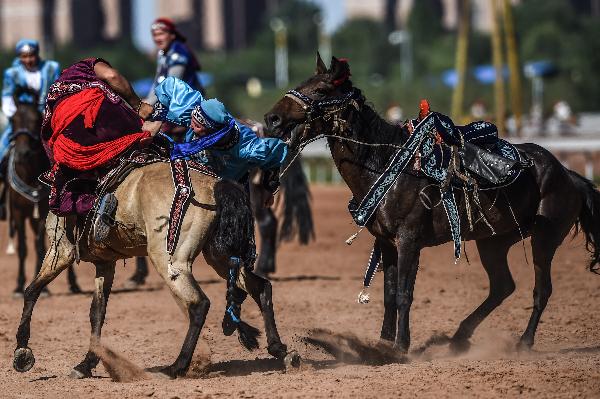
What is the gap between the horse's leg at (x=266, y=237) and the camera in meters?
15.9

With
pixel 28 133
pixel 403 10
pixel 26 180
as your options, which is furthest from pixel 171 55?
pixel 403 10

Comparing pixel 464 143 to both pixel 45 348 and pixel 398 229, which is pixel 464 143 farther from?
pixel 45 348

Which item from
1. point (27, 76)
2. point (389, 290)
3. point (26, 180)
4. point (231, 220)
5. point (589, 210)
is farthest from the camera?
point (27, 76)

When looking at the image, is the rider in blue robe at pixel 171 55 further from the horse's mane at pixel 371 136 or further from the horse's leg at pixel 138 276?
the horse's mane at pixel 371 136

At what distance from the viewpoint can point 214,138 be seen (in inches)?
374

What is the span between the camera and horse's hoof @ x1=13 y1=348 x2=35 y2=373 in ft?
31.9

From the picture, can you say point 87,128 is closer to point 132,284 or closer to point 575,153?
point 132,284

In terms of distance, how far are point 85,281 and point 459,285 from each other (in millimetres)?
4667

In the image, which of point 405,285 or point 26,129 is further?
point 26,129

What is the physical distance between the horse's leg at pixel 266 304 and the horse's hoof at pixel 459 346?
6.26 feet

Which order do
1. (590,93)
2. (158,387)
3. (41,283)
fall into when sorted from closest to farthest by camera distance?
(158,387) < (41,283) < (590,93)

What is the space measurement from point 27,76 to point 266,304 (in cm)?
630

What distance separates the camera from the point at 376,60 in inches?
3905

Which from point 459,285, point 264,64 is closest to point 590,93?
point 264,64
